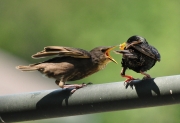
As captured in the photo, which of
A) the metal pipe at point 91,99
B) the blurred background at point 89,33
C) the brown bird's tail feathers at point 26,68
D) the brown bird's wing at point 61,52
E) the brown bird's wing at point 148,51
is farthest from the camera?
the blurred background at point 89,33

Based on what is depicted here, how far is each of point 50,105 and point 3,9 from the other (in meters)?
17.6

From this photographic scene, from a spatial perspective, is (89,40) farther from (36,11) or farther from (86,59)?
(86,59)

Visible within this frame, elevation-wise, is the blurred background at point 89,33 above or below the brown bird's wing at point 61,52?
above

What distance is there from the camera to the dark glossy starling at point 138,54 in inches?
210

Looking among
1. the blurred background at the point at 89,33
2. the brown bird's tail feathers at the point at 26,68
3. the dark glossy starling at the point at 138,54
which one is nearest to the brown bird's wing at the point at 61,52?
the brown bird's tail feathers at the point at 26,68

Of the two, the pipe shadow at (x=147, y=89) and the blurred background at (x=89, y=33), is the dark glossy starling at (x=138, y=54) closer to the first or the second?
the pipe shadow at (x=147, y=89)

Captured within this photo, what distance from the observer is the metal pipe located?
15.3ft

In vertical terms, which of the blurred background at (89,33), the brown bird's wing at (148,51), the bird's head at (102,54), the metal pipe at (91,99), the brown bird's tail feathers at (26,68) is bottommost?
the metal pipe at (91,99)

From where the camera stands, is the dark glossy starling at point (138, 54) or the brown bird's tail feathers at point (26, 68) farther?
the brown bird's tail feathers at point (26, 68)

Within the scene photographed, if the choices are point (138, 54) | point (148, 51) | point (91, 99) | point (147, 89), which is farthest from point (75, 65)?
point (147, 89)

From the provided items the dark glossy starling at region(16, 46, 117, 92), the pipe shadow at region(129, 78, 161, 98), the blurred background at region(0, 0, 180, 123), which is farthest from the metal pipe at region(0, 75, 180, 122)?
the blurred background at region(0, 0, 180, 123)

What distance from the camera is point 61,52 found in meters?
5.98

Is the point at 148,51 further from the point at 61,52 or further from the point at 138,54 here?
the point at 61,52

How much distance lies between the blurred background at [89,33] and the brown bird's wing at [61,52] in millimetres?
6877
